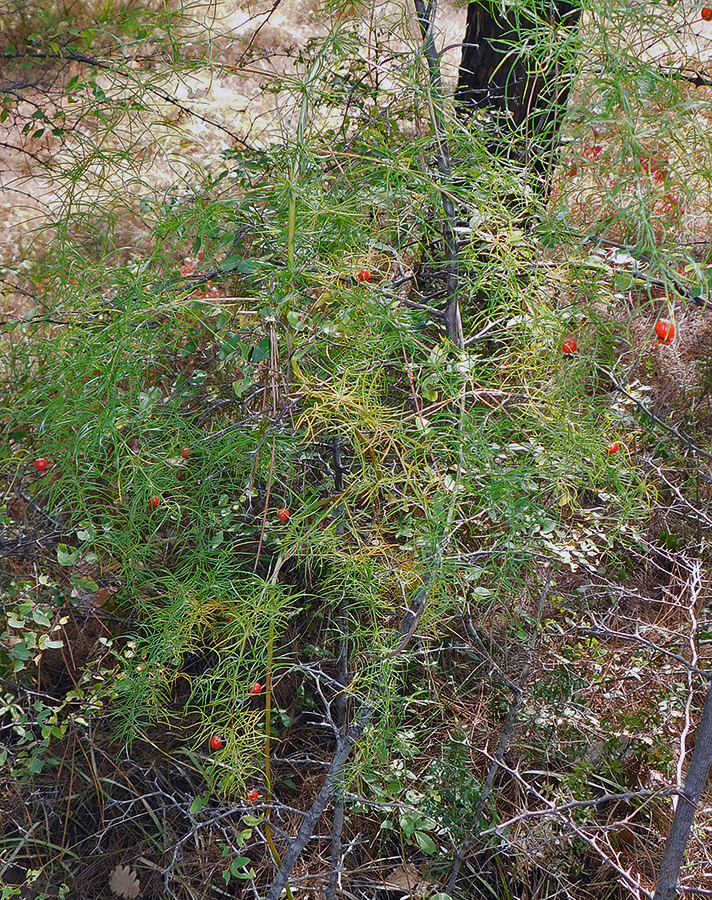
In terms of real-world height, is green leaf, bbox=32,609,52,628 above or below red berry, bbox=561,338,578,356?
below

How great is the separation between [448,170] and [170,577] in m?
1.08

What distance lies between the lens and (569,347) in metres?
1.45

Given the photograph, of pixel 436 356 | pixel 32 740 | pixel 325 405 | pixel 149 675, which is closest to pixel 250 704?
pixel 149 675

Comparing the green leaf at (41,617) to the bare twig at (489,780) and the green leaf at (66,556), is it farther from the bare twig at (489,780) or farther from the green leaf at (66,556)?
the bare twig at (489,780)

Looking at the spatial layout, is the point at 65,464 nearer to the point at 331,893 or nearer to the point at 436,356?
the point at 436,356

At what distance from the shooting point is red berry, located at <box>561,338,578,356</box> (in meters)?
1.43

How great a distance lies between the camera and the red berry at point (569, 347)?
4.70 ft

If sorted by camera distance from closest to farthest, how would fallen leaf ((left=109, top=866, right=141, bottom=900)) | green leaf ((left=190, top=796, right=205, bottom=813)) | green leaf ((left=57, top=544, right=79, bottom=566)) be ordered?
1. green leaf ((left=190, top=796, right=205, bottom=813))
2. green leaf ((left=57, top=544, right=79, bottom=566))
3. fallen leaf ((left=109, top=866, right=141, bottom=900))

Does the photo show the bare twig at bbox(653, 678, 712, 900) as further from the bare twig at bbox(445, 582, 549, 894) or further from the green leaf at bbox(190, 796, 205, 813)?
the green leaf at bbox(190, 796, 205, 813)

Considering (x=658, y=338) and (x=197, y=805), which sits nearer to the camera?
(x=658, y=338)

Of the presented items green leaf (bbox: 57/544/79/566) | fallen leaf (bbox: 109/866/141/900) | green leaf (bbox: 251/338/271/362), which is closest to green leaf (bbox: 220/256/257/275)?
green leaf (bbox: 251/338/271/362)

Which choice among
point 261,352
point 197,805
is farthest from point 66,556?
point 261,352

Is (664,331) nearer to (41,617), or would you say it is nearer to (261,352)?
(261,352)

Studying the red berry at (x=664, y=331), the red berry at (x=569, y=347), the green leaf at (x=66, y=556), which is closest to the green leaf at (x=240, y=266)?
the red berry at (x=569, y=347)
